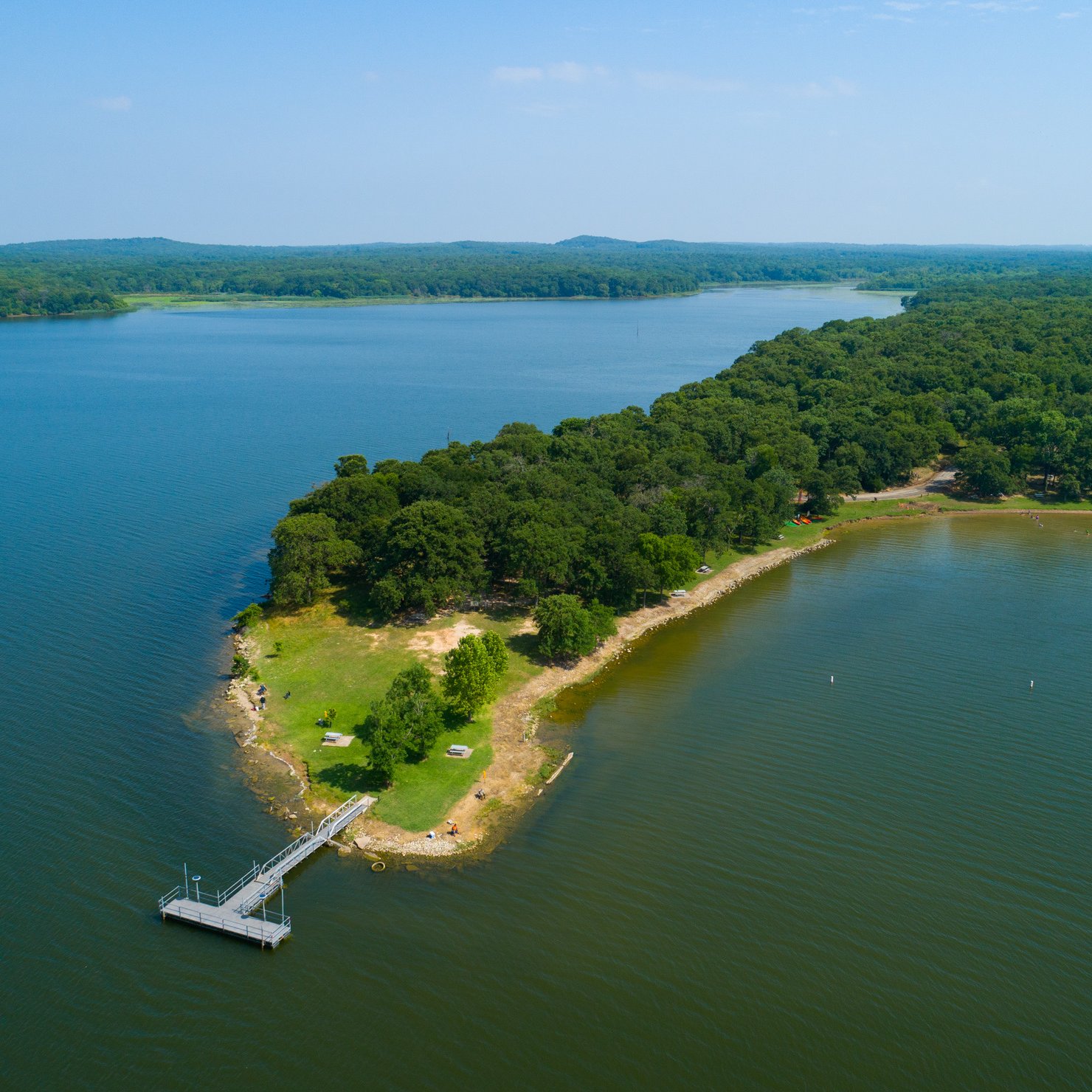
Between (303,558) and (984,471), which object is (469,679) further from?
(984,471)

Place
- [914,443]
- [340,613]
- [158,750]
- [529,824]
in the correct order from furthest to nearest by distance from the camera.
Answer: [914,443], [340,613], [158,750], [529,824]

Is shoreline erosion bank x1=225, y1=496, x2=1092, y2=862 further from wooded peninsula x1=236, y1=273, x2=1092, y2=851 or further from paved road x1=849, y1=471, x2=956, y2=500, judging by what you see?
paved road x1=849, y1=471, x2=956, y2=500

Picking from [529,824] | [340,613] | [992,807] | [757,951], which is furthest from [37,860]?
[992,807]

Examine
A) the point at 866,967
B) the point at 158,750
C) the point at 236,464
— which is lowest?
the point at 866,967

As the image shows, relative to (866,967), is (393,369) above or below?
above

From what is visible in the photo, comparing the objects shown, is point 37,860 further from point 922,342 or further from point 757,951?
point 922,342

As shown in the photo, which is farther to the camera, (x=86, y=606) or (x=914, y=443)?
(x=914, y=443)

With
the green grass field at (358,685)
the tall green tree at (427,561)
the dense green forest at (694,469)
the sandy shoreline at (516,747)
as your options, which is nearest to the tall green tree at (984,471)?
the dense green forest at (694,469)
